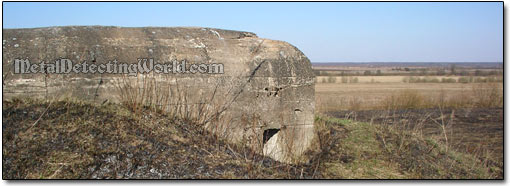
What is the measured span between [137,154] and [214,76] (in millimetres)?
1844

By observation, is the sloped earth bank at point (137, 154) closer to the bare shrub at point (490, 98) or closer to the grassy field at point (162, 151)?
the grassy field at point (162, 151)

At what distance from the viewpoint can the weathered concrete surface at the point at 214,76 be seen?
5582 millimetres

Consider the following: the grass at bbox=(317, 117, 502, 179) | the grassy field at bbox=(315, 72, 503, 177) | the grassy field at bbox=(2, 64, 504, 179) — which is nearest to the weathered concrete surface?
the grassy field at bbox=(2, 64, 504, 179)

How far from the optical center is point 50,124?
483cm

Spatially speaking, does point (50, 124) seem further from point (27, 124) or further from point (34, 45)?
point (34, 45)

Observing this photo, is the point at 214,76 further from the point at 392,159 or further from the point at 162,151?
the point at 392,159

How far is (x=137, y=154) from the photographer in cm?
452

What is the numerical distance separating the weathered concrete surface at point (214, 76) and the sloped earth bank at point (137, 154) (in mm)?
273

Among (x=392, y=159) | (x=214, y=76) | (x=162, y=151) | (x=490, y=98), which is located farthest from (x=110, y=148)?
(x=490, y=98)

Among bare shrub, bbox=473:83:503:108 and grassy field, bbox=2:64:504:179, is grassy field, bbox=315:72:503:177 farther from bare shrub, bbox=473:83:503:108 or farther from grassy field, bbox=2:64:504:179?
grassy field, bbox=2:64:504:179

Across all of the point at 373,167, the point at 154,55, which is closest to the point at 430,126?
the point at 373,167

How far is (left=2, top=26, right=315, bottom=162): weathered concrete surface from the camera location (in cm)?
558

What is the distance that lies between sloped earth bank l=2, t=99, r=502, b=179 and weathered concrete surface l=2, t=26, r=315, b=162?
0.90 feet

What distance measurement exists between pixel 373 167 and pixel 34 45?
4.28m
